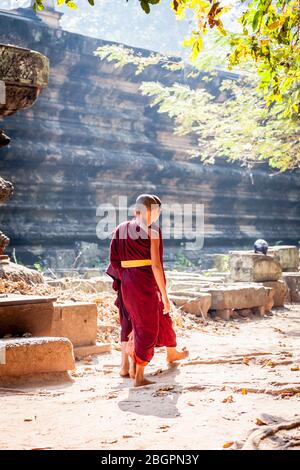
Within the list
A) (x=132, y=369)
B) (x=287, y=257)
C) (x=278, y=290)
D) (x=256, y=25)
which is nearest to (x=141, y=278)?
(x=132, y=369)

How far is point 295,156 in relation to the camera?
12.3 metres

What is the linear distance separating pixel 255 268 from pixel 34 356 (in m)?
7.45

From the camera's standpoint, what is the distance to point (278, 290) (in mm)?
11539

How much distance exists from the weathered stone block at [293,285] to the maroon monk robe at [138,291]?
7850 millimetres

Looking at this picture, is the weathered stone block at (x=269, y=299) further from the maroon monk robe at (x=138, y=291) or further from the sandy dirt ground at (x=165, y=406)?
the maroon monk robe at (x=138, y=291)

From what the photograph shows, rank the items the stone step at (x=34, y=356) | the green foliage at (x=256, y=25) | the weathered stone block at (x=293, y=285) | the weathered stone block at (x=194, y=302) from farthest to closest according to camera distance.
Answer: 1. the weathered stone block at (x=293, y=285)
2. the weathered stone block at (x=194, y=302)
3. the stone step at (x=34, y=356)
4. the green foliage at (x=256, y=25)

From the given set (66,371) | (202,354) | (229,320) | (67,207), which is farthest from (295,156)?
(66,371)

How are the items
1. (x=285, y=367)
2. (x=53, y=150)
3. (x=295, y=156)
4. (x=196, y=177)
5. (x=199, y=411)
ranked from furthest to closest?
(x=196, y=177)
(x=53, y=150)
(x=295, y=156)
(x=285, y=367)
(x=199, y=411)

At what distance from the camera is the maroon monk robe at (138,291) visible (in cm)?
479

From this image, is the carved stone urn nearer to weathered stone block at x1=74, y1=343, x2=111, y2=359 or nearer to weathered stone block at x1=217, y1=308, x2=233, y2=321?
weathered stone block at x1=74, y1=343, x2=111, y2=359

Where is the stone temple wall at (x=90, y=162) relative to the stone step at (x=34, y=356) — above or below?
above

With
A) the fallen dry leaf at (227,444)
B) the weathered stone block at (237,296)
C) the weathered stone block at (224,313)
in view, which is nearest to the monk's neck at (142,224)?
the fallen dry leaf at (227,444)

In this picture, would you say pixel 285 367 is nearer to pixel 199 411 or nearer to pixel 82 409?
pixel 199 411

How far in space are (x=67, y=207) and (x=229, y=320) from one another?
6.40 meters
